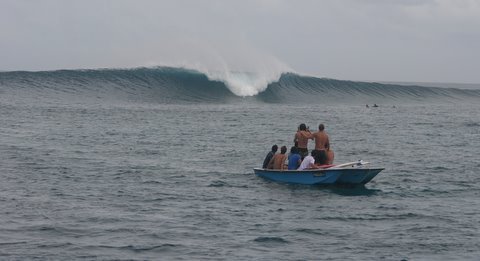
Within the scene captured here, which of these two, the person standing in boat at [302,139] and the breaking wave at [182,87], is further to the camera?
the breaking wave at [182,87]

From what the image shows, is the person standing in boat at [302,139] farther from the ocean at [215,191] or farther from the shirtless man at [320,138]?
the ocean at [215,191]

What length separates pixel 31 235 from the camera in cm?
1341

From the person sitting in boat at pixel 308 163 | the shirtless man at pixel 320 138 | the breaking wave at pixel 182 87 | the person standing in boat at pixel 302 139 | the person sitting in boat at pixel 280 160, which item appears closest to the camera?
the person sitting in boat at pixel 308 163

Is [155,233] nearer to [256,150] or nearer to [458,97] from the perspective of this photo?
[256,150]

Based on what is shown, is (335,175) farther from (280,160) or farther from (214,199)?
(214,199)

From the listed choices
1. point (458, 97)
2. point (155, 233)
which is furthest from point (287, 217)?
Result: point (458, 97)

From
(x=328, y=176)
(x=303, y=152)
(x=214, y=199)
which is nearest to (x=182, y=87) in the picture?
(x=303, y=152)

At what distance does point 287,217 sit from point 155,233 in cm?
308

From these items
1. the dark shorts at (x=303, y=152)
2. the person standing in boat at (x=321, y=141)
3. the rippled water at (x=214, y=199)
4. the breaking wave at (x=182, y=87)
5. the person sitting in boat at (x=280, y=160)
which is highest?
the breaking wave at (x=182, y=87)

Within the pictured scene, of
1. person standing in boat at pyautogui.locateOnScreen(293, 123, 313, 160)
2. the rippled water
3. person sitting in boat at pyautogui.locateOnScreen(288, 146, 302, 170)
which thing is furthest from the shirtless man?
the rippled water

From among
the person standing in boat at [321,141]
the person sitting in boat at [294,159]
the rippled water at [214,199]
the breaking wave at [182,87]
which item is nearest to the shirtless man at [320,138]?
the person standing in boat at [321,141]

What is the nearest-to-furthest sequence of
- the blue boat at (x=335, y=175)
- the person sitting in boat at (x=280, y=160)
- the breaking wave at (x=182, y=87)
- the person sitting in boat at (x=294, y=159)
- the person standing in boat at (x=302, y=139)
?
the blue boat at (x=335, y=175) → the person sitting in boat at (x=294, y=159) → the person standing in boat at (x=302, y=139) → the person sitting in boat at (x=280, y=160) → the breaking wave at (x=182, y=87)

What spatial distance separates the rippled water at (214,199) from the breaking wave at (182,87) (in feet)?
64.4

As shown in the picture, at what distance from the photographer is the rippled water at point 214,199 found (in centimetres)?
1302
